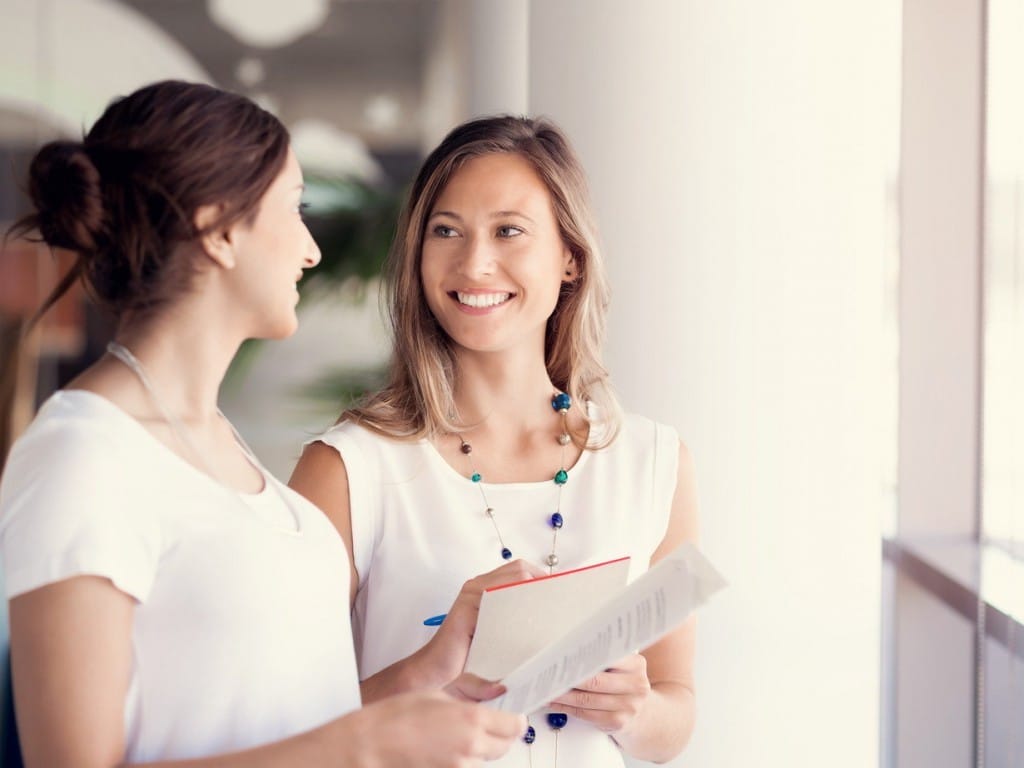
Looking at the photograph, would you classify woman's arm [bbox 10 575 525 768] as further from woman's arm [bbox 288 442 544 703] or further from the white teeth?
the white teeth

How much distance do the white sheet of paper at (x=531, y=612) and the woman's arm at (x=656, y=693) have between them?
16cm

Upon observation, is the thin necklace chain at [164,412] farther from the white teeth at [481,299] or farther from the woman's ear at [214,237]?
the white teeth at [481,299]

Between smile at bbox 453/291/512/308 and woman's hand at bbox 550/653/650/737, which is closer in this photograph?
woman's hand at bbox 550/653/650/737

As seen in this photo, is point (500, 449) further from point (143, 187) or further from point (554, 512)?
point (143, 187)

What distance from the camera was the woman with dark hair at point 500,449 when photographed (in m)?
1.62

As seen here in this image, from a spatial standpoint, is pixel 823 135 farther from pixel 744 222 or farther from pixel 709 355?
pixel 709 355

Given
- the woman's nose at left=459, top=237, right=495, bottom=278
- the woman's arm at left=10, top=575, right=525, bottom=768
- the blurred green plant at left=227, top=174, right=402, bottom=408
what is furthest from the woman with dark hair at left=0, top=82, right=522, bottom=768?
the blurred green plant at left=227, top=174, right=402, bottom=408

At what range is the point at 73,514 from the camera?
91 centimetres

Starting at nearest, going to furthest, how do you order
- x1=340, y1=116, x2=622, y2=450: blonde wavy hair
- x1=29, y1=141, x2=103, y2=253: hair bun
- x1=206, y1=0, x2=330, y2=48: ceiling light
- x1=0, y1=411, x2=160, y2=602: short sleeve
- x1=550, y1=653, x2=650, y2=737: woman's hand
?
x1=0, y1=411, x2=160, y2=602: short sleeve
x1=29, y1=141, x2=103, y2=253: hair bun
x1=550, y1=653, x2=650, y2=737: woman's hand
x1=340, y1=116, x2=622, y2=450: blonde wavy hair
x1=206, y1=0, x2=330, y2=48: ceiling light

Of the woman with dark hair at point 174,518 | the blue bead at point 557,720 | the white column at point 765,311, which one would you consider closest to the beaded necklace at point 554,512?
the blue bead at point 557,720

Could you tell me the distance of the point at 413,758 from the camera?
39.2 inches

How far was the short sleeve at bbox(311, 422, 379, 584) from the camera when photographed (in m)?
1.62

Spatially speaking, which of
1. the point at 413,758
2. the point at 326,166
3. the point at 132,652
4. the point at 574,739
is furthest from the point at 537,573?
the point at 326,166

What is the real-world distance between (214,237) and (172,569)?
0.31 meters
